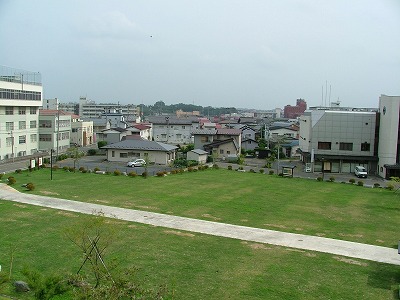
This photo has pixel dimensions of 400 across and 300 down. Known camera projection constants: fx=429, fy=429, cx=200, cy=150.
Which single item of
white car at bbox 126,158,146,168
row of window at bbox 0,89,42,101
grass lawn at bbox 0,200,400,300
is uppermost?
row of window at bbox 0,89,42,101

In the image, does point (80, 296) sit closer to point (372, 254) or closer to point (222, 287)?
point (222, 287)

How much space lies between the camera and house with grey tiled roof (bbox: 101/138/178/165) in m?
39.8

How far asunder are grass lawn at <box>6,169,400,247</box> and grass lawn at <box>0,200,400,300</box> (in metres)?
3.24

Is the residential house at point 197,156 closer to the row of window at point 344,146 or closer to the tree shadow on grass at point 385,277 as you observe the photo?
the row of window at point 344,146

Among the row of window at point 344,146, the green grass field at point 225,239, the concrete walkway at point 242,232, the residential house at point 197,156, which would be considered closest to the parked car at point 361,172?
the row of window at point 344,146

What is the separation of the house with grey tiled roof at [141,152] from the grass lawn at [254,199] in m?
7.34

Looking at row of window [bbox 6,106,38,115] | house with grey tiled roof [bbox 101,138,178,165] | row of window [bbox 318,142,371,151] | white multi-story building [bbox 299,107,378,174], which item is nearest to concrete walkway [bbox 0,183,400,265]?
house with grey tiled roof [bbox 101,138,178,165]

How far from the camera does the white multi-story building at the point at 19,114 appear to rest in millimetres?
38969

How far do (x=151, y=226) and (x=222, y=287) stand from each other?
20.7 feet

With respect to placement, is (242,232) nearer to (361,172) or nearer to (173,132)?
(361,172)

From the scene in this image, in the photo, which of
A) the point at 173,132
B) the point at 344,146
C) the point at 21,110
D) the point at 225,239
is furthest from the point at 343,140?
the point at 21,110

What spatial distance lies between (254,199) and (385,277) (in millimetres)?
11383

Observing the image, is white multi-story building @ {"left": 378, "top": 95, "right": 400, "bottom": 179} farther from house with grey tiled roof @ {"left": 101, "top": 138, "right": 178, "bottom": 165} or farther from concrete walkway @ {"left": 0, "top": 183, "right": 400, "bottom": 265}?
concrete walkway @ {"left": 0, "top": 183, "right": 400, "bottom": 265}

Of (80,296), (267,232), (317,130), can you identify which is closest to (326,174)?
(317,130)
